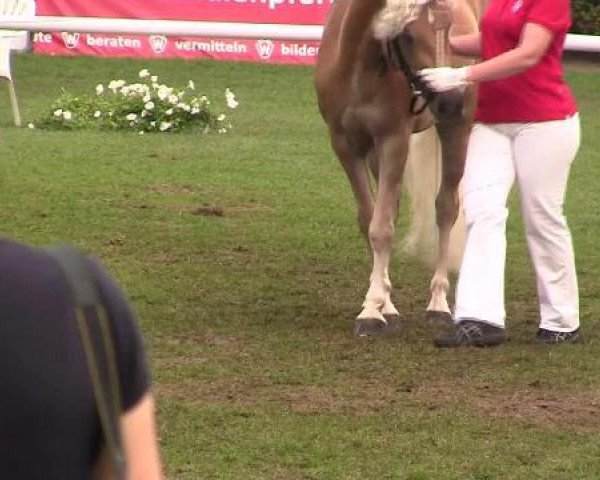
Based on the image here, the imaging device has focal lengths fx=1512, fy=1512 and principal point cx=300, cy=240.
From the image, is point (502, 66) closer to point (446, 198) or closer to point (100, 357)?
point (446, 198)

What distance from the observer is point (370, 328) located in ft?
24.6

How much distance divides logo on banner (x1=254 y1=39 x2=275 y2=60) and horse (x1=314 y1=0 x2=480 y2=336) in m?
13.7

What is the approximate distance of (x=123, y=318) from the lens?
1.94 m

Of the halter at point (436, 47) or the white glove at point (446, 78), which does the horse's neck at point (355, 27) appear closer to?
the halter at point (436, 47)

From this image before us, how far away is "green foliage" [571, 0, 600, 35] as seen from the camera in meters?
23.4

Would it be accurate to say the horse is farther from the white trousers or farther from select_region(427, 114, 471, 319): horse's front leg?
the white trousers

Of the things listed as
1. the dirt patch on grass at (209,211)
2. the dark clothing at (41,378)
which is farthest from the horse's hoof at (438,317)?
the dark clothing at (41,378)

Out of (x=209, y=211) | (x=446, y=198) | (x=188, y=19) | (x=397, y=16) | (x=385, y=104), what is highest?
(x=397, y=16)

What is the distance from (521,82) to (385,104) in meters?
0.71

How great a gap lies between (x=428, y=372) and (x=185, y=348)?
118 cm

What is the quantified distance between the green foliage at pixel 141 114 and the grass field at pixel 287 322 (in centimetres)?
50

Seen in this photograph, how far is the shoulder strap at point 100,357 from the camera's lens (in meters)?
1.87

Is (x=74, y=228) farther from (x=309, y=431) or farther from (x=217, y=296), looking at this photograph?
(x=309, y=431)

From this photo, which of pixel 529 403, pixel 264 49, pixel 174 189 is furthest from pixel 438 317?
pixel 264 49
